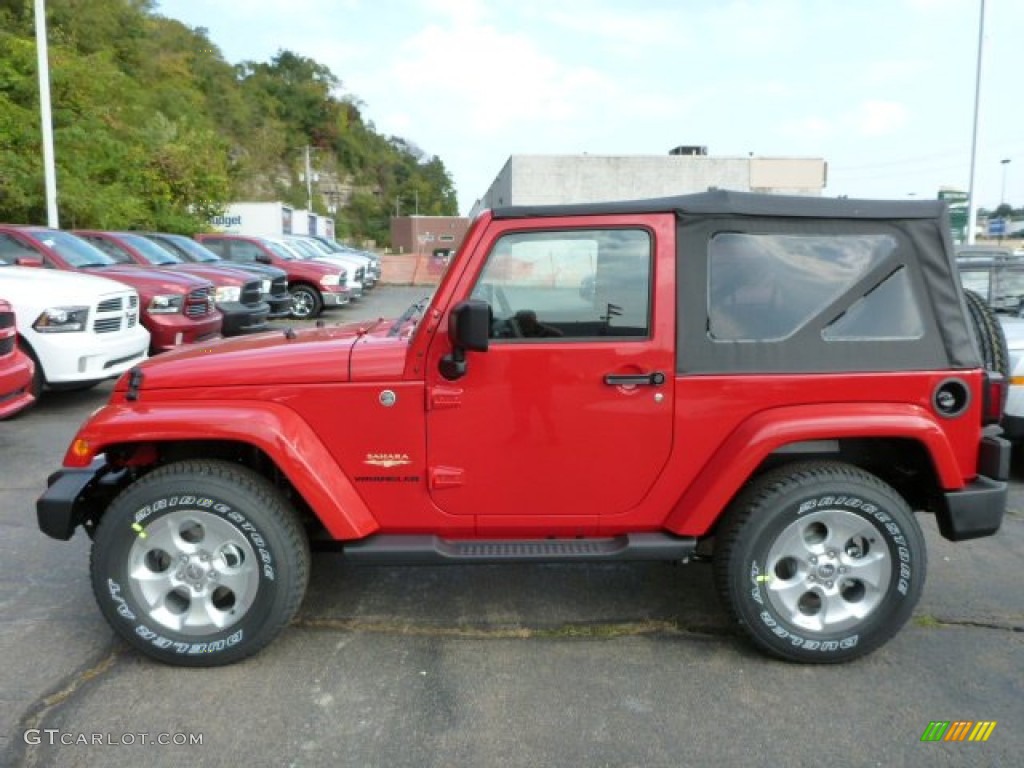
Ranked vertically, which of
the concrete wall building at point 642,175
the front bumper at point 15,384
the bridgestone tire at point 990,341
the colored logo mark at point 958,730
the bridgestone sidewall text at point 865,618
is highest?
the concrete wall building at point 642,175

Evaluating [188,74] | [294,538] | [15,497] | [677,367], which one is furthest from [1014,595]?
[188,74]

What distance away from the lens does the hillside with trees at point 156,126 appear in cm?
1853

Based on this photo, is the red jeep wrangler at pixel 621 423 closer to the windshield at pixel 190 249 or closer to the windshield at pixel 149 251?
the windshield at pixel 149 251

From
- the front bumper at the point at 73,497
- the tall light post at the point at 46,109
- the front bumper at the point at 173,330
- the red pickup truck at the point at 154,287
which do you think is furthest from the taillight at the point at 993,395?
the tall light post at the point at 46,109

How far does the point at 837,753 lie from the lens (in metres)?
2.79

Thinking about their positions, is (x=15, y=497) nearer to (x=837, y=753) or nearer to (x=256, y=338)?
(x=256, y=338)

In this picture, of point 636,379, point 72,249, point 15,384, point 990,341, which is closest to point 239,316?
point 72,249

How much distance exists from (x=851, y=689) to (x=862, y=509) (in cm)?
70

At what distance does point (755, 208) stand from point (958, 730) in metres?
2.07

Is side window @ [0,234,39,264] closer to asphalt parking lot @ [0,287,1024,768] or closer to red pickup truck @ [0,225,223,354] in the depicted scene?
A: red pickup truck @ [0,225,223,354]

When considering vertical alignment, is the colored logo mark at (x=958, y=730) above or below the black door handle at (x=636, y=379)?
below

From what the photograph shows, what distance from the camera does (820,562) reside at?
3328mm

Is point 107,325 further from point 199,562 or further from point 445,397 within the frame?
point 445,397

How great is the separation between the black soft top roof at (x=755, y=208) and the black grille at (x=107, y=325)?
603 cm
